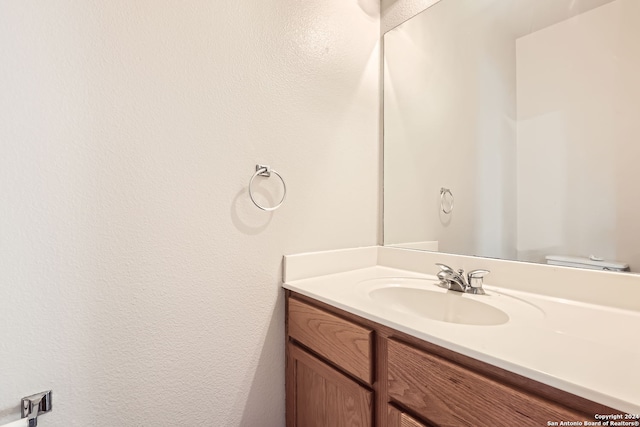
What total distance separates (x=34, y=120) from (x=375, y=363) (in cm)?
102

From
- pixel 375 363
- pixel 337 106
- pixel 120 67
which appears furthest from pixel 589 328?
pixel 120 67

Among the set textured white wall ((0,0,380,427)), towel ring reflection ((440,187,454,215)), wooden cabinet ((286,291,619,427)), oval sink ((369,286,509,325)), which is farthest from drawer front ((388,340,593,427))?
towel ring reflection ((440,187,454,215))

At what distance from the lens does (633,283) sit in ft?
2.43

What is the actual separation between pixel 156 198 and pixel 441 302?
0.97 m

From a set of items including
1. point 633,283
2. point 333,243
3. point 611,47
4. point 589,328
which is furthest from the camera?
point 333,243

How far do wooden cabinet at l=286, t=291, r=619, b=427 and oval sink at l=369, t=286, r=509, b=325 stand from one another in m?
0.24

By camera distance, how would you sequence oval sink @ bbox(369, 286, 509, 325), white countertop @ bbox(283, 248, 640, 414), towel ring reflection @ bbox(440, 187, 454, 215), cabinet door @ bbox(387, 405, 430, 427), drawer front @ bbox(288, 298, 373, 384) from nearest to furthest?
white countertop @ bbox(283, 248, 640, 414)
cabinet door @ bbox(387, 405, 430, 427)
drawer front @ bbox(288, 298, 373, 384)
oval sink @ bbox(369, 286, 509, 325)
towel ring reflection @ bbox(440, 187, 454, 215)

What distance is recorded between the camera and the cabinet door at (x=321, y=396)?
750 millimetres

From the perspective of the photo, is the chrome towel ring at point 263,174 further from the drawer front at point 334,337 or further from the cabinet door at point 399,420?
the cabinet door at point 399,420

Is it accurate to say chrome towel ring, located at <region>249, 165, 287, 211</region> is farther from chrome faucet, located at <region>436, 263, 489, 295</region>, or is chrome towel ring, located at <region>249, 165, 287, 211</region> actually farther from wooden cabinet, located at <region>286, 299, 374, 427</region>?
chrome faucet, located at <region>436, 263, 489, 295</region>

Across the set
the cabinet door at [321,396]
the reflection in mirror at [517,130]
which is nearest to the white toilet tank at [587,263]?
the reflection in mirror at [517,130]

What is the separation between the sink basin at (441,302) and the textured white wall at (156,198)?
0.31 metres

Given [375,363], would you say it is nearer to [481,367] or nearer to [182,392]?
[481,367]

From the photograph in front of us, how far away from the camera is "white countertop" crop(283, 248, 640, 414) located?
0.41 metres
